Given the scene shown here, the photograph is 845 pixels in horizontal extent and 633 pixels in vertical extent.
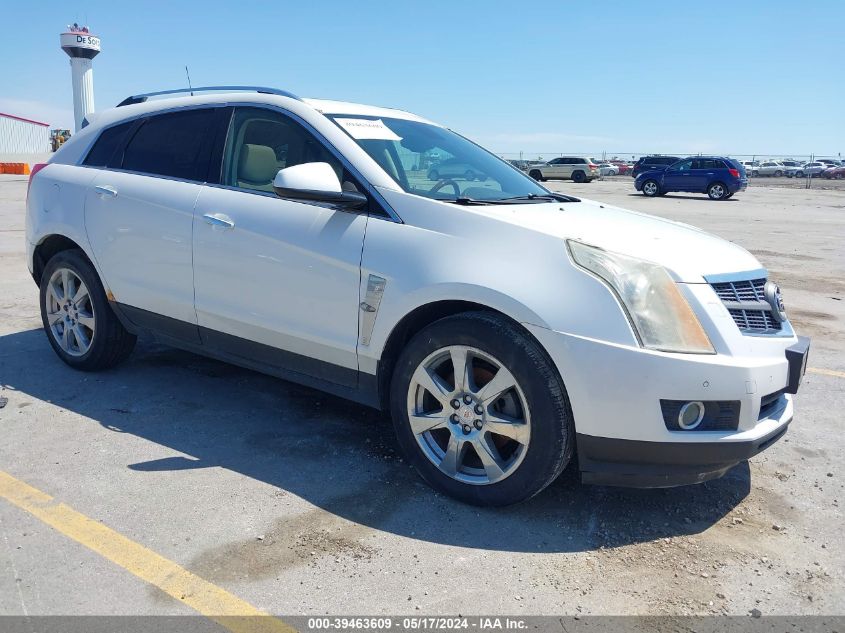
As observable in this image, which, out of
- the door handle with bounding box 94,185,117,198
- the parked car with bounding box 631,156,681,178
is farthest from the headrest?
the parked car with bounding box 631,156,681,178

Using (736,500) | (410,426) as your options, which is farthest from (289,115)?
(736,500)

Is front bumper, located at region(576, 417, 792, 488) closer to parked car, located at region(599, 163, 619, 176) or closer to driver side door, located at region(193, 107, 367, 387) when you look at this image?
driver side door, located at region(193, 107, 367, 387)

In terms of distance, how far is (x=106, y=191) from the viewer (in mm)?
4574

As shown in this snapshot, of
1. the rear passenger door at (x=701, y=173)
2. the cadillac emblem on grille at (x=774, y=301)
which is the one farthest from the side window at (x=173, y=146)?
the rear passenger door at (x=701, y=173)

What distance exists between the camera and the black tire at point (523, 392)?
299 centimetres

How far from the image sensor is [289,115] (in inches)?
155

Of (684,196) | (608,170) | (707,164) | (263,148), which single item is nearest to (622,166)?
(608,170)

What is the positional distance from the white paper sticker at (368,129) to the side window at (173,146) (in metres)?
0.93

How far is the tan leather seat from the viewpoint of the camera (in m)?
3.98

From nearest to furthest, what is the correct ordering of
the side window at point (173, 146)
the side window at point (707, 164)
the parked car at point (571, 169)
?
the side window at point (173, 146) < the side window at point (707, 164) < the parked car at point (571, 169)

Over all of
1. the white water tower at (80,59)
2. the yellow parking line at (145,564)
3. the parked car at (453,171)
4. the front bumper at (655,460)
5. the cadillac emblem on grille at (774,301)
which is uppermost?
the white water tower at (80,59)

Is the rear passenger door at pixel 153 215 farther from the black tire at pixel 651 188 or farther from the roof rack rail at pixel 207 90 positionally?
the black tire at pixel 651 188

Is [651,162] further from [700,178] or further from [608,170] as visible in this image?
[608,170]

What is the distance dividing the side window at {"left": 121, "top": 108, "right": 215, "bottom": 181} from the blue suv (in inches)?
1106
